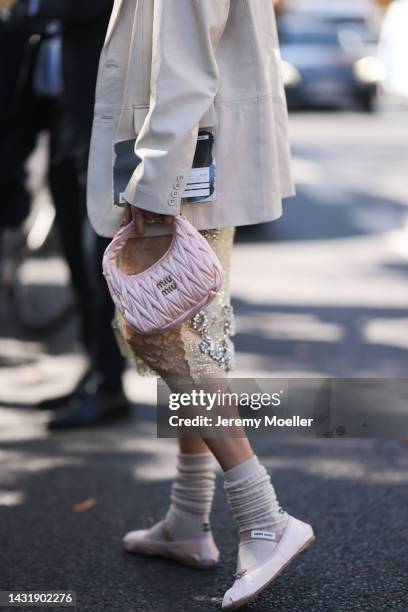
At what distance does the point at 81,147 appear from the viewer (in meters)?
4.50

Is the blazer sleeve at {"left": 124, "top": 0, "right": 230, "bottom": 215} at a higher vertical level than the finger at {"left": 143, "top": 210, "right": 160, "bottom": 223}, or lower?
higher

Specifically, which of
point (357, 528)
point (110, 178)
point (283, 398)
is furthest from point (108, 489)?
point (110, 178)

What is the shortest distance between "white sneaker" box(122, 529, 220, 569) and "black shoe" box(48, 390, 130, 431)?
131 centimetres

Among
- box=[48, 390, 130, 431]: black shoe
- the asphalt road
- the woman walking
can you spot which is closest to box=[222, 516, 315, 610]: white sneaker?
the woman walking

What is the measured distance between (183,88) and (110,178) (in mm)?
340

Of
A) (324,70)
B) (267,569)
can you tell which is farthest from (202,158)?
(324,70)

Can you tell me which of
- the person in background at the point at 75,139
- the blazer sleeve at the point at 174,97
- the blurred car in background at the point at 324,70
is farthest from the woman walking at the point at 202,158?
the blurred car in background at the point at 324,70

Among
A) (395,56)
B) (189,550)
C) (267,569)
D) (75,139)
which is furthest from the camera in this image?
(395,56)

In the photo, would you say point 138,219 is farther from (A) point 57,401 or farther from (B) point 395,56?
(B) point 395,56

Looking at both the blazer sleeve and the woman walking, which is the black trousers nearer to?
the woman walking

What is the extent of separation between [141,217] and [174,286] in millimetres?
193

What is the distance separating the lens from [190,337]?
9.56 feet

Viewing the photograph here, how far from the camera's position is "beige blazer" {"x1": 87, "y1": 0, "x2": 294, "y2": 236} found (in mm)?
2686

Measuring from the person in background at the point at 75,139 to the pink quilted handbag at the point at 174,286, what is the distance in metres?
1.35
